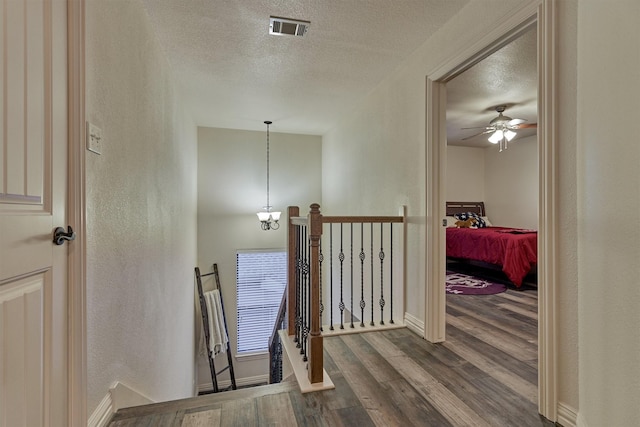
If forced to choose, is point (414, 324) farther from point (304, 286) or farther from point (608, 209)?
point (608, 209)

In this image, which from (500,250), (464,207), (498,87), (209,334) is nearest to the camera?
(498,87)

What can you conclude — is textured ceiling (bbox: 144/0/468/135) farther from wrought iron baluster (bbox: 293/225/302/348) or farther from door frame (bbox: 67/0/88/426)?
wrought iron baluster (bbox: 293/225/302/348)

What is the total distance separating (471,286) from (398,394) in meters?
2.85

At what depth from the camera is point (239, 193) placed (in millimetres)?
5027

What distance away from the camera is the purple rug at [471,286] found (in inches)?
146

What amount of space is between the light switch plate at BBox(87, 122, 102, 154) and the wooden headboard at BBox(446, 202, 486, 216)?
254 inches

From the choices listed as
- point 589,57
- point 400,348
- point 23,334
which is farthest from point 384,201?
point 23,334

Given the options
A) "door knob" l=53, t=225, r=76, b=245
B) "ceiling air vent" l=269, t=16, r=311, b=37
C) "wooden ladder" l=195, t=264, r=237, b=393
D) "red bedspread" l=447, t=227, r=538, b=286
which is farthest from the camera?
"wooden ladder" l=195, t=264, r=237, b=393

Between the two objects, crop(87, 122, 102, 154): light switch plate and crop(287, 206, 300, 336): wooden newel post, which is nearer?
crop(87, 122, 102, 154): light switch plate

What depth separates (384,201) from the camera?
10.2 feet

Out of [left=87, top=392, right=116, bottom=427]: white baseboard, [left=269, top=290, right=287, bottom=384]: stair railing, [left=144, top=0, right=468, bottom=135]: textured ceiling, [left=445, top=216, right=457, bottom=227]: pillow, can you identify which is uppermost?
[left=144, top=0, right=468, bottom=135]: textured ceiling

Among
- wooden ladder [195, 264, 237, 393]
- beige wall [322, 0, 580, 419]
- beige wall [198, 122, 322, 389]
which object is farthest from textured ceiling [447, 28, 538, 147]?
wooden ladder [195, 264, 237, 393]

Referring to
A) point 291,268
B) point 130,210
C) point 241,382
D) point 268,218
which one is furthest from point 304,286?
point 241,382

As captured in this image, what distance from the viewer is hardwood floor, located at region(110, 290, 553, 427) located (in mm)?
1439
